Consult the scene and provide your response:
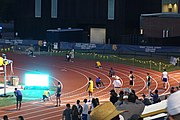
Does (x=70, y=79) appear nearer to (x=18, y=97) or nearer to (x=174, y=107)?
(x=18, y=97)

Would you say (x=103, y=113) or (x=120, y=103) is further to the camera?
(x=120, y=103)

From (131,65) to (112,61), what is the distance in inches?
136

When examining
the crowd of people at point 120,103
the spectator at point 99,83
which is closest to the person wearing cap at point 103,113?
the crowd of people at point 120,103

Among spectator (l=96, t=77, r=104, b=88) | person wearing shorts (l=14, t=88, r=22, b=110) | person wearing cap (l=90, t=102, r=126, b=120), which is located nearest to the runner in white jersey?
spectator (l=96, t=77, r=104, b=88)

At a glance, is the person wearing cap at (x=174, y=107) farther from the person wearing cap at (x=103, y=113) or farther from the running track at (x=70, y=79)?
the running track at (x=70, y=79)

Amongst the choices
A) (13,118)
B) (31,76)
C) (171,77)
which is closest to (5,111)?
(13,118)

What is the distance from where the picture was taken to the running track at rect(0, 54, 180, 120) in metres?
26.3

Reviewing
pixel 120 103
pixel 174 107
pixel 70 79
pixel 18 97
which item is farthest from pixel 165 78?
pixel 174 107

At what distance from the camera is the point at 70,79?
37.8 meters

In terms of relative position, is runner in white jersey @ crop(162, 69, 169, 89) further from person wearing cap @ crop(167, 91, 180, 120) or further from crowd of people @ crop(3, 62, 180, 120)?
person wearing cap @ crop(167, 91, 180, 120)

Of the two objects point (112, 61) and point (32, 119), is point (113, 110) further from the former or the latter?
point (112, 61)

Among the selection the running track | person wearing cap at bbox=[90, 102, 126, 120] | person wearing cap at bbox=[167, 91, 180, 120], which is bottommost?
the running track

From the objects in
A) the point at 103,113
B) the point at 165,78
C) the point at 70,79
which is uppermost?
the point at 103,113

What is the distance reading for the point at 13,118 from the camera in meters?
24.6
